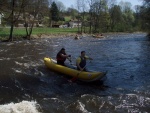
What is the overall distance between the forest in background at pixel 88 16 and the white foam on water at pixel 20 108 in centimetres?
2435

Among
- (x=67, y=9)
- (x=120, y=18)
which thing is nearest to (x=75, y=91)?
(x=120, y=18)

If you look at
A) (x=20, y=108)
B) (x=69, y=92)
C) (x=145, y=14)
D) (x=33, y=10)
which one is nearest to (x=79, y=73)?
(x=69, y=92)

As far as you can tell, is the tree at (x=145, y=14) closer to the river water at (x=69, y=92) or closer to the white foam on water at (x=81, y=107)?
the river water at (x=69, y=92)

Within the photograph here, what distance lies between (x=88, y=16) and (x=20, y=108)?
208 feet

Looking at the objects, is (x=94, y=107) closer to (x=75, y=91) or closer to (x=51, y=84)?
(x=75, y=91)

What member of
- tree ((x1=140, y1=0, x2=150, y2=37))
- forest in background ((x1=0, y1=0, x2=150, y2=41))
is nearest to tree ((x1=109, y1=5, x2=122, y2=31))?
forest in background ((x1=0, y1=0, x2=150, y2=41))

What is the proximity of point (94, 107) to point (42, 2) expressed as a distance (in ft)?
104

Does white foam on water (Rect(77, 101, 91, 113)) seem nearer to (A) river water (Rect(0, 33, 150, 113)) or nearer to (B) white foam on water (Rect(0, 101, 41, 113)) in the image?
(A) river water (Rect(0, 33, 150, 113))

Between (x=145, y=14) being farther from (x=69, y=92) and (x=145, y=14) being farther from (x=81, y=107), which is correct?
(x=81, y=107)

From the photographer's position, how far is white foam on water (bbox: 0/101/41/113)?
9.14 m

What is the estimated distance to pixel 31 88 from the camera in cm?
1235

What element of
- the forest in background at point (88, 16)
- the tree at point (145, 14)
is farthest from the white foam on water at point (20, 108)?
the tree at point (145, 14)

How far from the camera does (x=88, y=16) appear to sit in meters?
71.6

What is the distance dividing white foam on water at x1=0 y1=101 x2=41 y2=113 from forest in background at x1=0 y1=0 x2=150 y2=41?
24.4m
